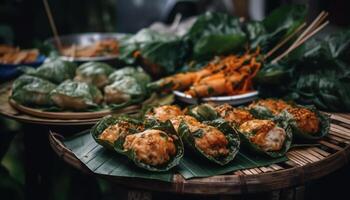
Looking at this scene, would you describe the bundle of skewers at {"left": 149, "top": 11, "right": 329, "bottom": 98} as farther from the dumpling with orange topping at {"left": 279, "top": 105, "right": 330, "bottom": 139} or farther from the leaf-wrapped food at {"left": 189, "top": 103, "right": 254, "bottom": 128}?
the dumpling with orange topping at {"left": 279, "top": 105, "right": 330, "bottom": 139}

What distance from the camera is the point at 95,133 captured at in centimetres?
280

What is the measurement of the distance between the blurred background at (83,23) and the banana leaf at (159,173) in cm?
129

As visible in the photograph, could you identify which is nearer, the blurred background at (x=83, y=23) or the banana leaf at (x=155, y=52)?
the banana leaf at (x=155, y=52)

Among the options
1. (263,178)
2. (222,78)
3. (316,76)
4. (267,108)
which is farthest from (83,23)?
(263,178)

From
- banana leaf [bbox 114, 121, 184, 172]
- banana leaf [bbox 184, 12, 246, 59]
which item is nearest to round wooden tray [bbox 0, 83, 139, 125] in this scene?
banana leaf [bbox 114, 121, 184, 172]

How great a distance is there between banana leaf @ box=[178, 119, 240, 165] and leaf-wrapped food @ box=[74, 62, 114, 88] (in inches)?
56.2

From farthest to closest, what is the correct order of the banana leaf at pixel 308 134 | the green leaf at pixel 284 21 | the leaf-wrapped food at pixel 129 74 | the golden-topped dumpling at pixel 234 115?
the green leaf at pixel 284 21
the leaf-wrapped food at pixel 129 74
the golden-topped dumpling at pixel 234 115
the banana leaf at pixel 308 134

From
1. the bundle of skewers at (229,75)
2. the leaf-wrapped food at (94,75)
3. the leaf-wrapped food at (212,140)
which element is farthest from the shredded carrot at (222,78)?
the leaf-wrapped food at (212,140)

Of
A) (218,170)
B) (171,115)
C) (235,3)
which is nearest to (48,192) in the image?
(171,115)

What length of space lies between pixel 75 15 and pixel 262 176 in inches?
294

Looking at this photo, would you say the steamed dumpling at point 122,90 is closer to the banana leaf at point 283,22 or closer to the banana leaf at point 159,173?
the banana leaf at point 159,173

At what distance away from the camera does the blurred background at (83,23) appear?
431 cm

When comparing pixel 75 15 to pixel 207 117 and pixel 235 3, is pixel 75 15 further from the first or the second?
pixel 207 117

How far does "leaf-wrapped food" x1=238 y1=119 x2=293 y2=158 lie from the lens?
261 cm
